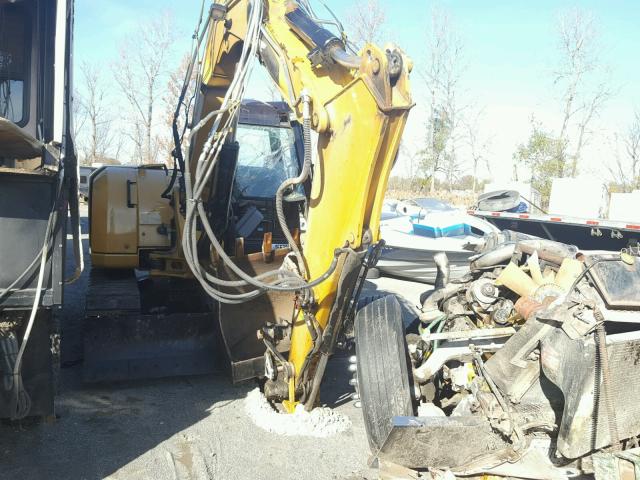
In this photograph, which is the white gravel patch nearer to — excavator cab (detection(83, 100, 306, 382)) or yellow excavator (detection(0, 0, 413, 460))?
yellow excavator (detection(0, 0, 413, 460))

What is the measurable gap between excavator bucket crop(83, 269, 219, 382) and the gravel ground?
161 mm

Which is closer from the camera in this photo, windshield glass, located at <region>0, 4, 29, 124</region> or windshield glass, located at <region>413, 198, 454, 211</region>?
windshield glass, located at <region>0, 4, 29, 124</region>

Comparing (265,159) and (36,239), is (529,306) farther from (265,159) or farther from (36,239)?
(265,159)

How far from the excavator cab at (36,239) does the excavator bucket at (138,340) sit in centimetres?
168

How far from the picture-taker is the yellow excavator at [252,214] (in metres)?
3.58

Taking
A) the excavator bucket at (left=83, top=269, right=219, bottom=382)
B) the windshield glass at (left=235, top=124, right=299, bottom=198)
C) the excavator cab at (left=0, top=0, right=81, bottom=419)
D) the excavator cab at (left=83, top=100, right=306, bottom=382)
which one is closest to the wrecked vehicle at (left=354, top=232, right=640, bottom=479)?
the excavator cab at (left=83, top=100, right=306, bottom=382)

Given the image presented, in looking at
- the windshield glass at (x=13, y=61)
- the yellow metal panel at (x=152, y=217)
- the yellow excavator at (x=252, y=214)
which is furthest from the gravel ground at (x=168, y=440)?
the windshield glass at (x=13, y=61)

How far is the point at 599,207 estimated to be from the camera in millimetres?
11422

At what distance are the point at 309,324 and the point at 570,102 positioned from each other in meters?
29.0

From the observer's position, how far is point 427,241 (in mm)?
10594

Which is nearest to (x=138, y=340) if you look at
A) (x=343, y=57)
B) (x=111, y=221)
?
(x=111, y=221)

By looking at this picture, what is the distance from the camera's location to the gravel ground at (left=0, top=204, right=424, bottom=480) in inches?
148

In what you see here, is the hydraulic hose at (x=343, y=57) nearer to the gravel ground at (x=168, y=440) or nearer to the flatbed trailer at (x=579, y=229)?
the gravel ground at (x=168, y=440)

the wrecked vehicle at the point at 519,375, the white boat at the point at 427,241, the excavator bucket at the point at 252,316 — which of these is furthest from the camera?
the white boat at the point at 427,241
